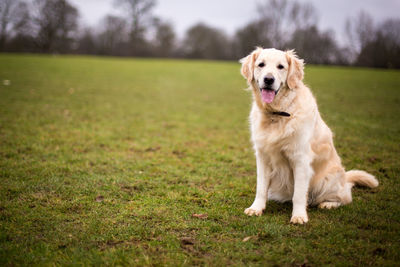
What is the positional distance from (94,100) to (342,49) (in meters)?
41.8

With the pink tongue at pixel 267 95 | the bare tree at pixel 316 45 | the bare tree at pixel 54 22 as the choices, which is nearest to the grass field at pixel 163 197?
the pink tongue at pixel 267 95

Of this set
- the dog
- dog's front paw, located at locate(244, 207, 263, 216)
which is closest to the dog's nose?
the dog

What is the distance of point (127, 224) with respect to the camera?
3.11m

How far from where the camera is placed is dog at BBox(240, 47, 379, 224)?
10.7 ft

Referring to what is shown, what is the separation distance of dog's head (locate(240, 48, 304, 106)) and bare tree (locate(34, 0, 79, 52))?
4977cm

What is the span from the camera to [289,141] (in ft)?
10.6

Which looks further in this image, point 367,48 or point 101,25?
point 101,25

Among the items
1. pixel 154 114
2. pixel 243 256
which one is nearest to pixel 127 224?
pixel 243 256

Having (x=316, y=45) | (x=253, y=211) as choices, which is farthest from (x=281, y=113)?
(x=316, y=45)

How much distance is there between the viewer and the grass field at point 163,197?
104 inches

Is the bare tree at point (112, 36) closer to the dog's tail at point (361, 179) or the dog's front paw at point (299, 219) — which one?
the dog's tail at point (361, 179)

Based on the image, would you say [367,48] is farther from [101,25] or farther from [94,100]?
[101,25]

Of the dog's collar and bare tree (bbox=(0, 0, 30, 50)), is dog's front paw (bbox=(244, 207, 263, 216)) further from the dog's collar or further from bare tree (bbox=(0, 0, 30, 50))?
bare tree (bbox=(0, 0, 30, 50))

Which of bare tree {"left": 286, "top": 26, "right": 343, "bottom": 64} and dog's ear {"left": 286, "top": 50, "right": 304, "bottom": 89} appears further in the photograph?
bare tree {"left": 286, "top": 26, "right": 343, "bottom": 64}
